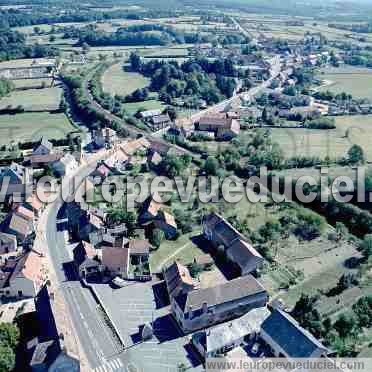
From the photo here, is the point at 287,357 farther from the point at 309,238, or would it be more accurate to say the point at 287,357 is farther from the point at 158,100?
the point at 158,100

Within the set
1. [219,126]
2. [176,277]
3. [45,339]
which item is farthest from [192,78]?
[45,339]

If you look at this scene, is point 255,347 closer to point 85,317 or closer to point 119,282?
point 85,317

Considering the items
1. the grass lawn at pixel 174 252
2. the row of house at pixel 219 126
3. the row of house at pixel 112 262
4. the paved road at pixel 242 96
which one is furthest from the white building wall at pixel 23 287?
the paved road at pixel 242 96

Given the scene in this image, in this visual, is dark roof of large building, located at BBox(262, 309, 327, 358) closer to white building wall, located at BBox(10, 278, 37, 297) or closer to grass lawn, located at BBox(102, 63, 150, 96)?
white building wall, located at BBox(10, 278, 37, 297)

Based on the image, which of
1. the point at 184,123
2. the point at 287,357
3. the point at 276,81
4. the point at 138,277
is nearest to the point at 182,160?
the point at 184,123

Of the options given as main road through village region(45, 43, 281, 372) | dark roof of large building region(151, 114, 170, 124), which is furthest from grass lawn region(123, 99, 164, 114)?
main road through village region(45, 43, 281, 372)

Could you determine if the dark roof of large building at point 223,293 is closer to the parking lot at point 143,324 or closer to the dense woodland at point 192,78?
the parking lot at point 143,324
